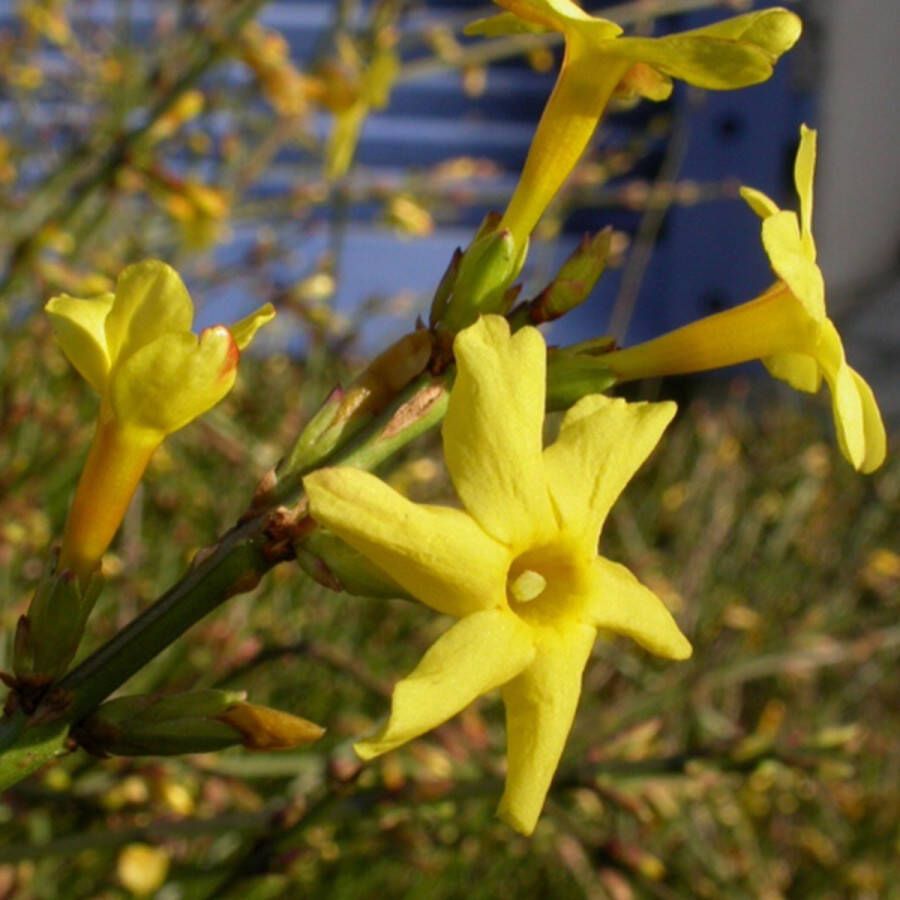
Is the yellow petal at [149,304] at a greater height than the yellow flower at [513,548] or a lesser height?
greater

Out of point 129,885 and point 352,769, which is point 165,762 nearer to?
point 129,885

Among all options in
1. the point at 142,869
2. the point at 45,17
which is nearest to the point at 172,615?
the point at 142,869

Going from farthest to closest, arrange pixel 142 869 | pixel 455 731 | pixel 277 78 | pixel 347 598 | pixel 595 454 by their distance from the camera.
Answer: pixel 347 598, pixel 277 78, pixel 455 731, pixel 142 869, pixel 595 454

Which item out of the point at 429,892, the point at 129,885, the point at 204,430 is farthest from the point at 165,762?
the point at 429,892

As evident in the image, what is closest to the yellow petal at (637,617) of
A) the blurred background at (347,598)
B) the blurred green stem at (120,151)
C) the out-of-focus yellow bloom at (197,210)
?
the blurred background at (347,598)

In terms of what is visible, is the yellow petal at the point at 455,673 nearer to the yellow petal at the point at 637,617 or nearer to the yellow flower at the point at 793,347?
the yellow petal at the point at 637,617

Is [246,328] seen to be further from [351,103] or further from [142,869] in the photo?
[351,103]
